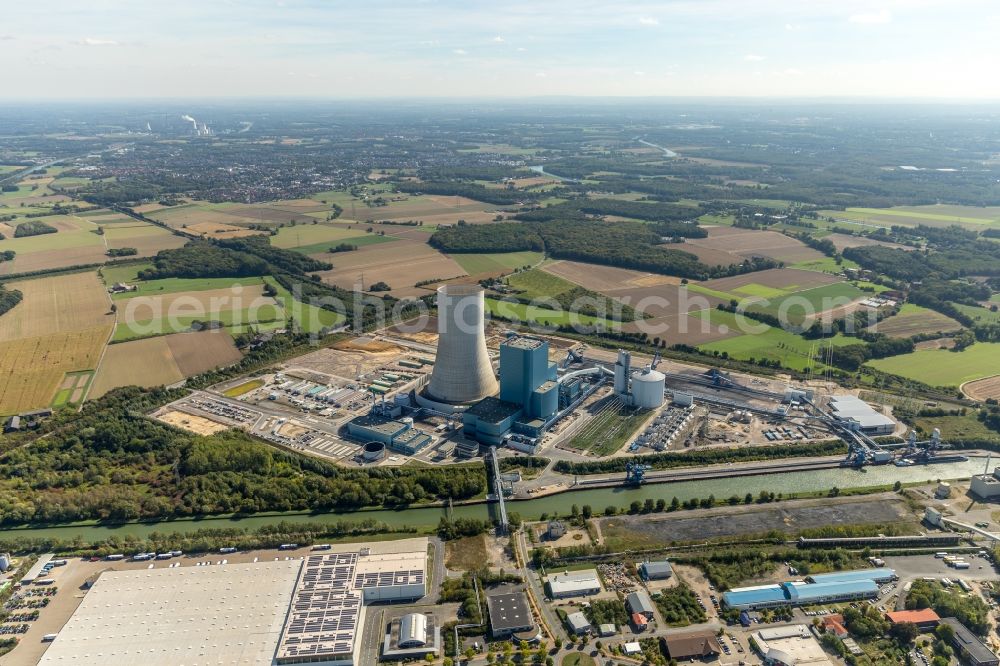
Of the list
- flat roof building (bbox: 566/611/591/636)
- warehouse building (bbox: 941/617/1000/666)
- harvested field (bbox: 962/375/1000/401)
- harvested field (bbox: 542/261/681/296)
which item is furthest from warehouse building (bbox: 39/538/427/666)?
harvested field (bbox: 542/261/681/296)

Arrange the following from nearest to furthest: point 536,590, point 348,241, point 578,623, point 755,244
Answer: point 578,623, point 536,590, point 755,244, point 348,241

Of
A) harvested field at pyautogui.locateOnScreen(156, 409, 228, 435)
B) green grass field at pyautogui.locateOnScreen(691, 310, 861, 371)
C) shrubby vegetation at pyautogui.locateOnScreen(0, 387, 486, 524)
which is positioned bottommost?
shrubby vegetation at pyautogui.locateOnScreen(0, 387, 486, 524)

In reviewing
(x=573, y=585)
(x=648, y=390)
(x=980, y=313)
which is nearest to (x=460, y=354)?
(x=648, y=390)

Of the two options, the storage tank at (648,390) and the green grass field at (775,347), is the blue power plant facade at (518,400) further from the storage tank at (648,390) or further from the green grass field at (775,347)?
the green grass field at (775,347)

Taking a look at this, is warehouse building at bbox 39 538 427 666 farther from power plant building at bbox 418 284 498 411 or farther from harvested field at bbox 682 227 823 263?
harvested field at bbox 682 227 823 263

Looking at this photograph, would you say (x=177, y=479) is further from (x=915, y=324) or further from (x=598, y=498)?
(x=915, y=324)

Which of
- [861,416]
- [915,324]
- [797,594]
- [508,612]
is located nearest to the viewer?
[508,612]
